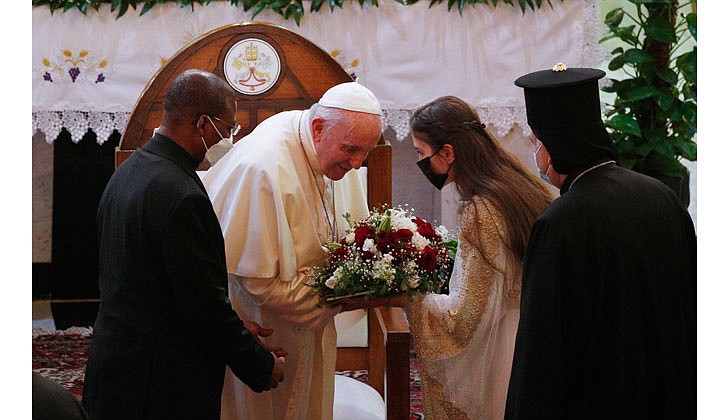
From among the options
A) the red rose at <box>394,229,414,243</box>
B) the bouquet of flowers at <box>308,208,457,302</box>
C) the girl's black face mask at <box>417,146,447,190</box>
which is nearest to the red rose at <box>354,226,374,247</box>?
the bouquet of flowers at <box>308,208,457,302</box>

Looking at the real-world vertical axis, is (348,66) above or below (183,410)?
above

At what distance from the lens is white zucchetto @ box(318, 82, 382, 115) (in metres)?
3.50

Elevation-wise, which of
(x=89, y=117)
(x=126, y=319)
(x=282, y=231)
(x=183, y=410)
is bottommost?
(x=183, y=410)

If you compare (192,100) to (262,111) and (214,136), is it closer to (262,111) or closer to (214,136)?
(214,136)

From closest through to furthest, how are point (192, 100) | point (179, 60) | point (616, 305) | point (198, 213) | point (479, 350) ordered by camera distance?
1. point (616, 305)
2. point (198, 213)
3. point (192, 100)
4. point (479, 350)
5. point (179, 60)

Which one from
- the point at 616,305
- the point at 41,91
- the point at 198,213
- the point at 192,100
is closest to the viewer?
the point at 616,305

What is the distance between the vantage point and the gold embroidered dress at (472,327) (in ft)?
10.4

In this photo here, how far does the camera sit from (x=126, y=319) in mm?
2809

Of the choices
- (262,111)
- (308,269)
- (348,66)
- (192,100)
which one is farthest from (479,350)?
(348,66)

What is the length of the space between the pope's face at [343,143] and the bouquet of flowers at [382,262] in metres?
0.26

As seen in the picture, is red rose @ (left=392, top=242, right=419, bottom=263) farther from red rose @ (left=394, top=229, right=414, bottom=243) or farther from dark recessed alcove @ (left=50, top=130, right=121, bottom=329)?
dark recessed alcove @ (left=50, top=130, right=121, bottom=329)

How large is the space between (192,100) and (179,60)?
4.88 ft

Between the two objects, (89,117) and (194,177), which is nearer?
(194,177)

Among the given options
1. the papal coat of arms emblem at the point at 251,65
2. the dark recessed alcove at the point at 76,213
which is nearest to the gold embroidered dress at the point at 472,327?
the papal coat of arms emblem at the point at 251,65
